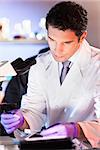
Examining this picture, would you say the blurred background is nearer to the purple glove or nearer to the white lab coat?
the white lab coat

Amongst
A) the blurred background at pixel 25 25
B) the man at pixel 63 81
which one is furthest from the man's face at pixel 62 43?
the blurred background at pixel 25 25

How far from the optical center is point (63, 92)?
1.32 m

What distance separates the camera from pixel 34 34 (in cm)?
166

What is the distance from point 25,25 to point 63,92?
486 mm

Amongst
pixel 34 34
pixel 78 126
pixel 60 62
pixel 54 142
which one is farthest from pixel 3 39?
pixel 54 142

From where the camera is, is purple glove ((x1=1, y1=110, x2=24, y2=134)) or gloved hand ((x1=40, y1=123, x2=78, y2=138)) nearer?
gloved hand ((x1=40, y1=123, x2=78, y2=138))

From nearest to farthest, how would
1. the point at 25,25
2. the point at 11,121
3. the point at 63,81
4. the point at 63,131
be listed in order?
the point at 63,131, the point at 11,121, the point at 63,81, the point at 25,25

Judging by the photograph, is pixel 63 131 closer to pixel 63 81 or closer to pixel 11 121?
pixel 11 121

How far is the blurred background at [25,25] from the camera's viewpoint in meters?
1.63

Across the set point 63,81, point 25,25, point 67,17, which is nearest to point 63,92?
point 63,81

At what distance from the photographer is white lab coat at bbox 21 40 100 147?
1.27 metres

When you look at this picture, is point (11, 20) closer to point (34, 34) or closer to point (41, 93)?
point (34, 34)

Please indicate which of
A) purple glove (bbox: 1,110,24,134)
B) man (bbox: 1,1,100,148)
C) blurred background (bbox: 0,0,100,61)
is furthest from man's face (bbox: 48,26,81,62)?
blurred background (bbox: 0,0,100,61)

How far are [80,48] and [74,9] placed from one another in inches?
7.9
